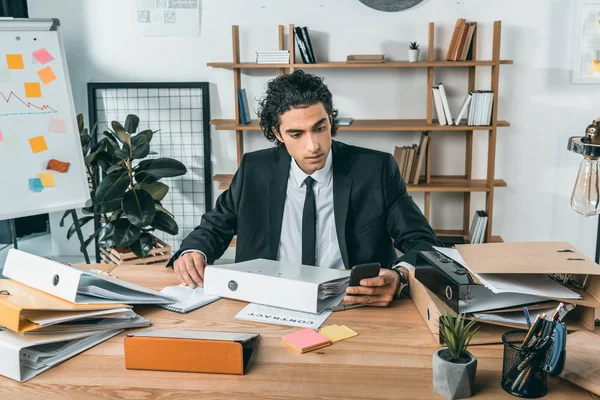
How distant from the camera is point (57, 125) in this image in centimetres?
310

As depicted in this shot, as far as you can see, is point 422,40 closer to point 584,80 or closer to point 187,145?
point 584,80

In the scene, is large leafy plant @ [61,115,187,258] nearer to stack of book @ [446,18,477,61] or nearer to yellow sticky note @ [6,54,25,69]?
yellow sticky note @ [6,54,25,69]

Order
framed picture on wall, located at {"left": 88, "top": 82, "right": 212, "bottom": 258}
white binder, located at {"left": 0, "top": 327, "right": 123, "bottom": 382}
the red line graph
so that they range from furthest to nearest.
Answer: framed picture on wall, located at {"left": 88, "top": 82, "right": 212, "bottom": 258} < the red line graph < white binder, located at {"left": 0, "top": 327, "right": 123, "bottom": 382}

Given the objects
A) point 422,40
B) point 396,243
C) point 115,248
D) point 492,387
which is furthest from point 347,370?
point 422,40

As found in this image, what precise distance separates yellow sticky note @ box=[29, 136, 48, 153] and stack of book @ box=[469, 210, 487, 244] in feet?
7.97

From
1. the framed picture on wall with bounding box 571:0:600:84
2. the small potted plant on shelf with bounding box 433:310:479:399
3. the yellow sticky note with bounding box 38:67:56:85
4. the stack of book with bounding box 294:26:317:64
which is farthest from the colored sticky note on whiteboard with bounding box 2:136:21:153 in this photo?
the framed picture on wall with bounding box 571:0:600:84

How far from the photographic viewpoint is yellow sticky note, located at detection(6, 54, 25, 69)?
2.94 metres

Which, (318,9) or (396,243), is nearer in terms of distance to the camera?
(396,243)

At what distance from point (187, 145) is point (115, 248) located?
0.89 m

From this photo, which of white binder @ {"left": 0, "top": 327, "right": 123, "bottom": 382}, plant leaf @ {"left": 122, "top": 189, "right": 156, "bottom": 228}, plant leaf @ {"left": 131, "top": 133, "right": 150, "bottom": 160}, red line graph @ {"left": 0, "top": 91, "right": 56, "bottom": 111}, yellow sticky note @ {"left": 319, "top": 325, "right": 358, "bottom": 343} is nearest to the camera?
white binder @ {"left": 0, "top": 327, "right": 123, "bottom": 382}

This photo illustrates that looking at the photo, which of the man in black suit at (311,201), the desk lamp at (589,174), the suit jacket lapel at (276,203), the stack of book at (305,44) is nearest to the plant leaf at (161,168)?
the stack of book at (305,44)

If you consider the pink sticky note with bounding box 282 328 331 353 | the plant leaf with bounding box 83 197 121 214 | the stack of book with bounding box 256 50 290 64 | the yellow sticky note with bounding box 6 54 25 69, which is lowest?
the plant leaf with bounding box 83 197 121 214

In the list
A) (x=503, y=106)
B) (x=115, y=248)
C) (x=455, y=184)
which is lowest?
(x=115, y=248)

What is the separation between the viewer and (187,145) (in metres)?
4.14
